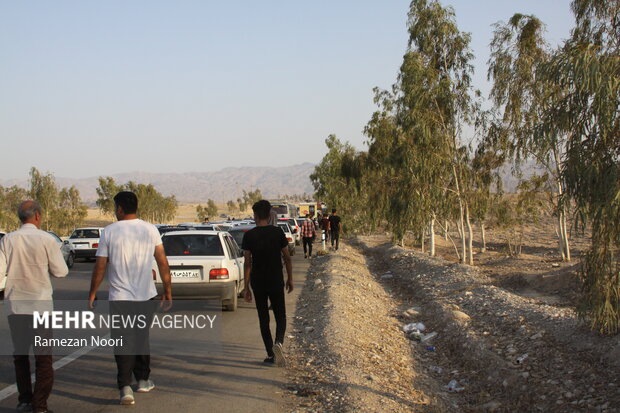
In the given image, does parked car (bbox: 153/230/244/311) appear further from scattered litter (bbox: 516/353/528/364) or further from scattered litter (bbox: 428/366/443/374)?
scattered litter (bbox: 516/353/528/364)

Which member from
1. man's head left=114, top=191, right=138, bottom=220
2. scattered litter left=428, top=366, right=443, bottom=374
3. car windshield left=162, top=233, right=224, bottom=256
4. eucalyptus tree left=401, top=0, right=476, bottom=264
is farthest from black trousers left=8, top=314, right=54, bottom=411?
eucalyptus tree left=401, top=0, right=476, bottom=264

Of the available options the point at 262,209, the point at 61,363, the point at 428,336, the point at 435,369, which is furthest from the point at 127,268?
the point at 428,336

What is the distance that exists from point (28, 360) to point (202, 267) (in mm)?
6419

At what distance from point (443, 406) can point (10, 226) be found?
53.3m

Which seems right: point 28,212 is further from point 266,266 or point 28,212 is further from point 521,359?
point 521,359

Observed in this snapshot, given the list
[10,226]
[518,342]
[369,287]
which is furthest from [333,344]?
[10,226]

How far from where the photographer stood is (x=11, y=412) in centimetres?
587

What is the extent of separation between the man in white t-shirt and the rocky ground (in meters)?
1.67

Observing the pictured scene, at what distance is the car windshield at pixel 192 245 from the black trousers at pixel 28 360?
6704mm

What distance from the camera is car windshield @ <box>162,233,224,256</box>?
1262 cm

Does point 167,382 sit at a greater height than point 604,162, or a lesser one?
lesser

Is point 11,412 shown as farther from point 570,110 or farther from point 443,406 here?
point 570,110

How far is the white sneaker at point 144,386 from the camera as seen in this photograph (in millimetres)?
6578

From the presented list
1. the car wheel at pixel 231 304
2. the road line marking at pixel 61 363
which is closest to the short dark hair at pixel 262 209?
the road line marking at pixel 61 363
